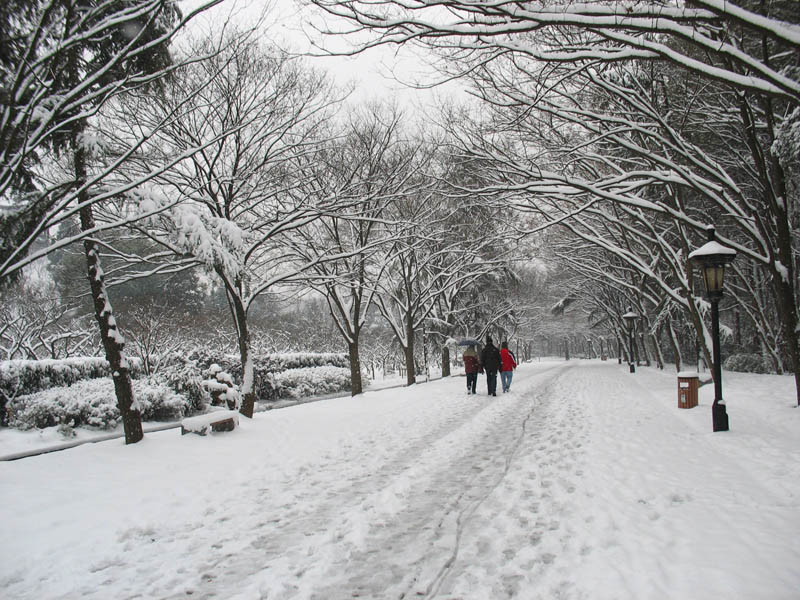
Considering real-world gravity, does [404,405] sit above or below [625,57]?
below

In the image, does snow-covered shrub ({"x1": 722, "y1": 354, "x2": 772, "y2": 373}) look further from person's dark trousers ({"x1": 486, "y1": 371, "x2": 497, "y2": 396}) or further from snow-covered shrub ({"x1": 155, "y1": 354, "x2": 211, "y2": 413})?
snow-covered shrub ({"x1": 155, "y1": 354, "x2": 211, "y2": 413})

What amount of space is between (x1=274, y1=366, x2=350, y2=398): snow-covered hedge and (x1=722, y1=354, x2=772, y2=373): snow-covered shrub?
18.9 metres

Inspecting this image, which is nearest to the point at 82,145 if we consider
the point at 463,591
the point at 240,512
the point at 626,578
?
the point at 240,512

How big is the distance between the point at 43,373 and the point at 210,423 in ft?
20.6

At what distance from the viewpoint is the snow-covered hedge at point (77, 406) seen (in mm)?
10555

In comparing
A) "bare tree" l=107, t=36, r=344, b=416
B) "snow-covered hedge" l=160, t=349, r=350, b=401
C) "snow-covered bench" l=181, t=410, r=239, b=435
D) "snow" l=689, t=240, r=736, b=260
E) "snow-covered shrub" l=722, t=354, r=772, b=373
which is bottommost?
"snow-covered shrub" l=722, t=354, r=772, b=373

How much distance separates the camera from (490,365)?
1582 cm

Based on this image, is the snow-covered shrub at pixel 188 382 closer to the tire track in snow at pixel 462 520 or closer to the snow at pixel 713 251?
the tire track in snow at pixel 462 520

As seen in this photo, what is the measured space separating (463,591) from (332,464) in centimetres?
418

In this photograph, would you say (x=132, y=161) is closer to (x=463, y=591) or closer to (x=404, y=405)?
(x=404, y=405)

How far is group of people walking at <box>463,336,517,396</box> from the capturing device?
1580 cm

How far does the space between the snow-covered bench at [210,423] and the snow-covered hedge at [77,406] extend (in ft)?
7.67

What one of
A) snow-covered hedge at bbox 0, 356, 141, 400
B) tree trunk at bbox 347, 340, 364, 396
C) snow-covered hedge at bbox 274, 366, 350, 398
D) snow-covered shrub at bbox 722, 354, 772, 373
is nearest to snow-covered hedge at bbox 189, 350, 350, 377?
snow-covered hedge at bbox 274, 366, 350, 398

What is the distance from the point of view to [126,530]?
4.67 m
